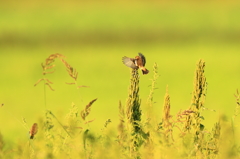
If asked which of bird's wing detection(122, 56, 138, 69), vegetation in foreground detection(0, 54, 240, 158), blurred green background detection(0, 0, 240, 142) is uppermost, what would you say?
blurred green background detection(0, 0, 240, 142)

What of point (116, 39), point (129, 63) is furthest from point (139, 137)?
point (116, 39)

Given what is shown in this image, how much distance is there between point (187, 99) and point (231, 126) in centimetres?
555

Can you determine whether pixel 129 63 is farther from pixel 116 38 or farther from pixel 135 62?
pixel 116 38

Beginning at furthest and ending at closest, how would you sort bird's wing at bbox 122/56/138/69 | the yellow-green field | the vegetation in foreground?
the yellow-green field
bird's wing at bbox 122/56/138/69
the vegetation in foreground

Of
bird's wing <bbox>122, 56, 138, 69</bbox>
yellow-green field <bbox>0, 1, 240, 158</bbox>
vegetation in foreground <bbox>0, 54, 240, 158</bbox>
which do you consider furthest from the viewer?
yellow-green field <bbox>0, 1, 240, 158</bbox>

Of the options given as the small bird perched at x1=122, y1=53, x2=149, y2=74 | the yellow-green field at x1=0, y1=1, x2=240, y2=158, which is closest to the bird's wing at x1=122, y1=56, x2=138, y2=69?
the small bird perched at x1=122, y1=53, x2=149, y2=74

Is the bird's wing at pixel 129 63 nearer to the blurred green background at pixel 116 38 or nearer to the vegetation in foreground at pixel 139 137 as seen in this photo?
the vegetation in foreground at pixel 139 137

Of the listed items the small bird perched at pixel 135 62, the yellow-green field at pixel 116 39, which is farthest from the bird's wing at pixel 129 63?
the yellow-green field at pixel 116 39

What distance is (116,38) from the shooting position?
1071 cm

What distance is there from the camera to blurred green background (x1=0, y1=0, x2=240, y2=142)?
8.76m

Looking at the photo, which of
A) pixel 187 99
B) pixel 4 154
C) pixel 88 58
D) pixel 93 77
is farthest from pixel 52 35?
pixel 4 154

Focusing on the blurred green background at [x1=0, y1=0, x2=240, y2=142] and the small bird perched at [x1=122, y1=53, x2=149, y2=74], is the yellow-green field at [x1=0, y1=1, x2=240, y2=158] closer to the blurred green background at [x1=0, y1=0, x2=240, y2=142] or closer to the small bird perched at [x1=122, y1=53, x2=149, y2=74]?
the blurred green background at [x1=0, y1=0, x2=240, y2=142]

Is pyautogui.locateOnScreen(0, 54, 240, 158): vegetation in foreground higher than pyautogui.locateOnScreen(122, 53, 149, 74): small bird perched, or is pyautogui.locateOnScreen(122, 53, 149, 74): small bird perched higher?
Result: pyautogui.locateOnScreen(122, 53, 149, 74): small bird perched

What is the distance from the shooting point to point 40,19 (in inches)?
423
